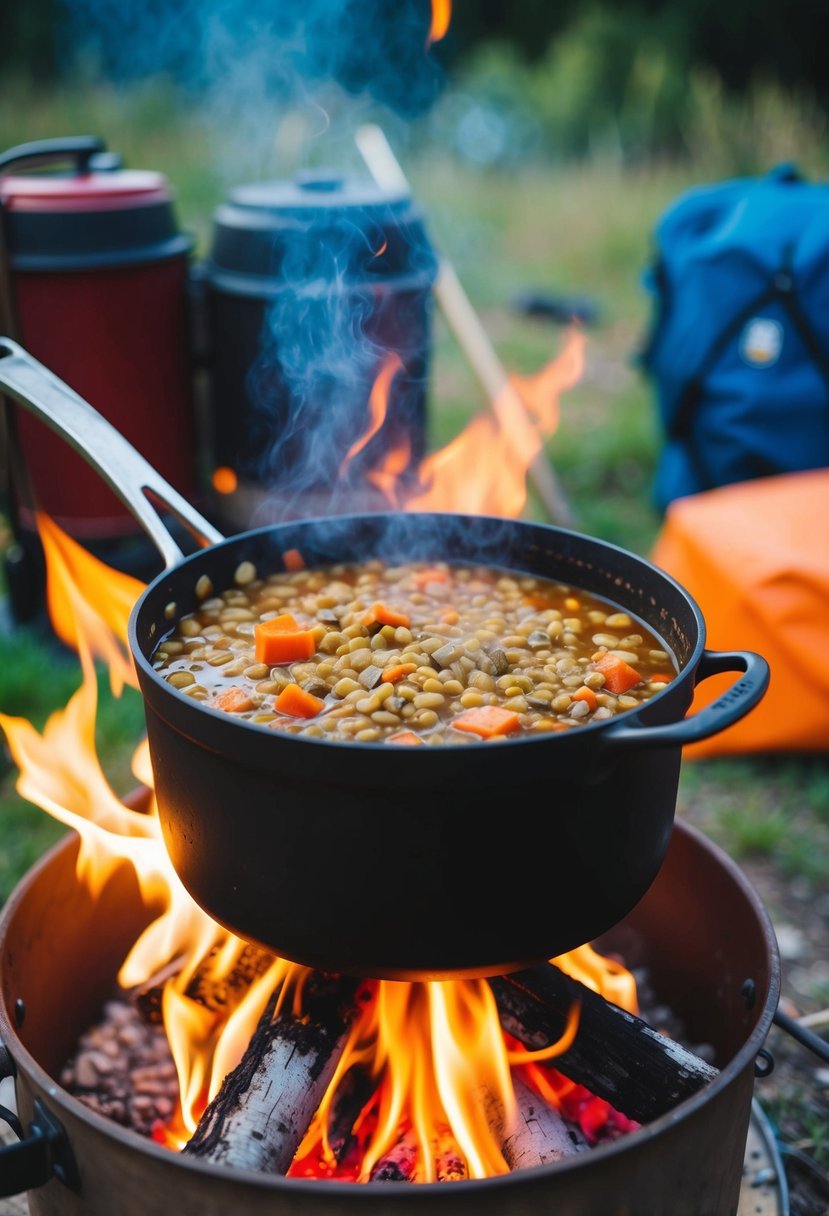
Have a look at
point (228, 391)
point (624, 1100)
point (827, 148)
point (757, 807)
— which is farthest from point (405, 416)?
A: point (827, 148)

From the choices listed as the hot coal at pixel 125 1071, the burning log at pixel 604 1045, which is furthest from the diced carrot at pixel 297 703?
the hot coal at pixel 125 1071

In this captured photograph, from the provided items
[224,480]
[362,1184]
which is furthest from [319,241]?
[362,1184]

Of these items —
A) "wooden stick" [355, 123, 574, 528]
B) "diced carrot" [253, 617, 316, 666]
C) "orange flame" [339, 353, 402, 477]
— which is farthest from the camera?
"wooden stick" [355, 123, 574, 528]

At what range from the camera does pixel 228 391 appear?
4961 millimetres

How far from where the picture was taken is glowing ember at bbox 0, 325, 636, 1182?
209 centimetres

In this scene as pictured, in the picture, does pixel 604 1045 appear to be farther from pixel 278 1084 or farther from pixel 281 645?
pixel 281 645

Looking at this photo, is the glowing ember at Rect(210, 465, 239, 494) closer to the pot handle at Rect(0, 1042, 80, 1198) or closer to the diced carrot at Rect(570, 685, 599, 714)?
the diced carrot at Rect(570, 685, 599, 714)

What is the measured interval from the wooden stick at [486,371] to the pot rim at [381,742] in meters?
3.13

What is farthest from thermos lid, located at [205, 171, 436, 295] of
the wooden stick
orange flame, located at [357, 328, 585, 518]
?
the wooden stick

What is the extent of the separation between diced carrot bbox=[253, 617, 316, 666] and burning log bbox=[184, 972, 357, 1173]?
677 millimetres

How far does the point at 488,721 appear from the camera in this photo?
178cm

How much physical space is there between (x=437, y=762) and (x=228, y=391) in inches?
→ 150

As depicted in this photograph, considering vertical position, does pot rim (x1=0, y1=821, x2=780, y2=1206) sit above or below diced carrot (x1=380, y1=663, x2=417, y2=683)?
below

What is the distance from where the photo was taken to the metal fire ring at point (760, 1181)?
2279mm
